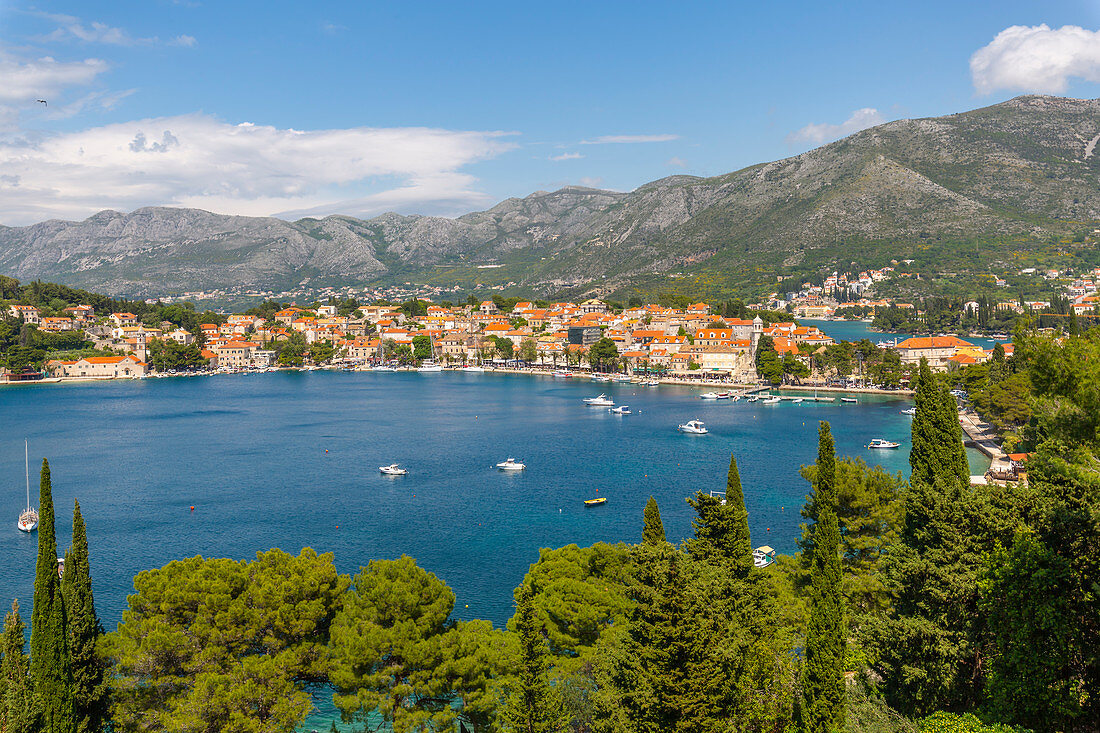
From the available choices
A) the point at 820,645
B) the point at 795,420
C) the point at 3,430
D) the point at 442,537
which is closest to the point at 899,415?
the point at 795,420

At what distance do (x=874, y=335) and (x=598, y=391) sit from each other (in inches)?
2273

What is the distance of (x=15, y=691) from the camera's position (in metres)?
9.52

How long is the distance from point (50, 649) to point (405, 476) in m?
25.1

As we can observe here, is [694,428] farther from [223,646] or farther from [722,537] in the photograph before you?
[223,646]

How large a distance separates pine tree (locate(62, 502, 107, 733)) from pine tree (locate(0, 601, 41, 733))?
62 centimetres

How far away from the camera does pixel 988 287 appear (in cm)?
11506

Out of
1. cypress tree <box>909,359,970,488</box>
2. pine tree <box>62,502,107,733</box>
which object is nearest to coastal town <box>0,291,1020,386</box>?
cypress tree <box>909,359,970,488</box>

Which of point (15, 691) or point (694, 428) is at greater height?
point (15, 691)

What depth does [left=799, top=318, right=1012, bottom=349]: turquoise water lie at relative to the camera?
91.1 m

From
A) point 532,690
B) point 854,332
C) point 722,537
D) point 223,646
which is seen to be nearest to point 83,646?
point 223,646

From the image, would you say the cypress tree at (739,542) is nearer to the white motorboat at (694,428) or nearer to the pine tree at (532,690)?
the pine tree at (532,690)

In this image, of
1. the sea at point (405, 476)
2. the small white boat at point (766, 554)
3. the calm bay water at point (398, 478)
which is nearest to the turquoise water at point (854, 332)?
the sea at point (405, 476)

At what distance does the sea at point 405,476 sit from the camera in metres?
24.0

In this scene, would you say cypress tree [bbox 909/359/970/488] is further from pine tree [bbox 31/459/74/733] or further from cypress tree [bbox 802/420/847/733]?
pine tree [bbox 31/459/74/733]
